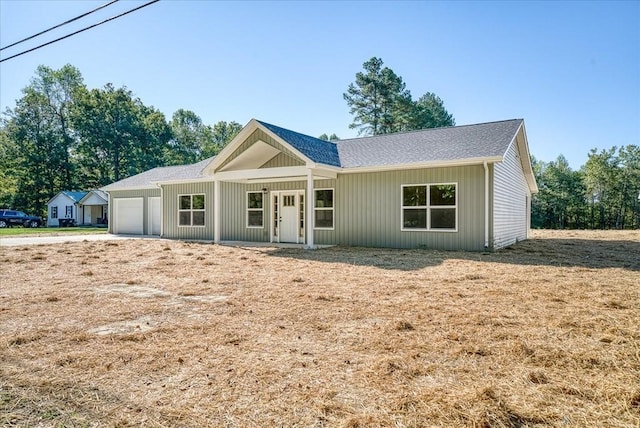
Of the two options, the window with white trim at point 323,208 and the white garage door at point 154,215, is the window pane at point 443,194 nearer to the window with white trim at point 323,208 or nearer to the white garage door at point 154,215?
the window with white trim at point 323,208

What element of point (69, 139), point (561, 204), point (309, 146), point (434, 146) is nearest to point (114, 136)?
point (69, 139)

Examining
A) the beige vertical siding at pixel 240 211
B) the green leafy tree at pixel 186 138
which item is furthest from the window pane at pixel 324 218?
the green leafy tree at pixel 186 138

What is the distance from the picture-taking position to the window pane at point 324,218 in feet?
43.4

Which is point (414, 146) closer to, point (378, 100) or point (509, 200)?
point (509, 200)

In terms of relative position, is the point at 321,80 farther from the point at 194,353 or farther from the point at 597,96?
the point at 194,353

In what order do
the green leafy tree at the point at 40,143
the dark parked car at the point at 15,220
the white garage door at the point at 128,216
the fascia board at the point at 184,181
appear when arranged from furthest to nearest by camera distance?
the green leafy tree at the point at 40,143, the dark parked car at the point at 15,220, the white garage door at the point at 128,216, the fascia board at the point at 184,181

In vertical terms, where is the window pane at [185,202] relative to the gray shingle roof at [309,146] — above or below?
below

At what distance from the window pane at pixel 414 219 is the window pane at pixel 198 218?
9079 mm

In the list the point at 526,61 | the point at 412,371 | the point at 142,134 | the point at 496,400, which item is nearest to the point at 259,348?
the point at 412,371

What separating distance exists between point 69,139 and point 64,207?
9108 millimetres

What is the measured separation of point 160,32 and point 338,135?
4684cm

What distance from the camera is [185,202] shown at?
1714 cm

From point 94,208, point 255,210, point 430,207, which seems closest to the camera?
point 430,207

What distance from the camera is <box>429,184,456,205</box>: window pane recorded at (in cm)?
1109
